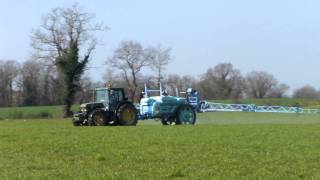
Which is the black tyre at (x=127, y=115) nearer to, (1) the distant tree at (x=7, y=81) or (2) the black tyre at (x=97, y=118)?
(2) the black tyre at (x=97, y=118)

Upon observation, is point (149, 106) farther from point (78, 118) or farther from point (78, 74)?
point (78, 74)

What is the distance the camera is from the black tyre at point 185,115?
3456cm

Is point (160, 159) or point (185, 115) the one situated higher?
point (185, 115)

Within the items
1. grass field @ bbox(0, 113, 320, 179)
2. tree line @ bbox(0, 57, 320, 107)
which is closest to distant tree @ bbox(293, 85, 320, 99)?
tree line @ bbox(0, 57, 320, 107)

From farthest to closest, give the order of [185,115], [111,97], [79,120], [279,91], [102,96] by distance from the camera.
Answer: [279,91], [185,115], [79,120], [102,96], [111,97]

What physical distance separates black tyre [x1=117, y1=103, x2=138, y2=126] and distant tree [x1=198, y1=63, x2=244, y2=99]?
281ft

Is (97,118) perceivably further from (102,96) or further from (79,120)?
(79,120)

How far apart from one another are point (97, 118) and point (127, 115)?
1623mm

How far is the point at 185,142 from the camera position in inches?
677

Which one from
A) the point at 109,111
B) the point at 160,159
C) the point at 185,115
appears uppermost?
the point at 109,111

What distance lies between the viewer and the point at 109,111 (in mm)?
32031

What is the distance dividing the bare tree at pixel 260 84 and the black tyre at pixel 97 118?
3775 inches

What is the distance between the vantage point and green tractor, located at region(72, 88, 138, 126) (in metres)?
31.6

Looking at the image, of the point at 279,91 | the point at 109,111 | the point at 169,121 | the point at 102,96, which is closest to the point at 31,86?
the point at 279,91
